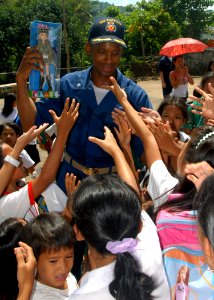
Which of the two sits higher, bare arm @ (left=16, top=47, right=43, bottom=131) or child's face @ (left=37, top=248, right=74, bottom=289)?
bare arm @ (left=16, top=47, right=43, bottom=131)

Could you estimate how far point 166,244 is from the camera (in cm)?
177

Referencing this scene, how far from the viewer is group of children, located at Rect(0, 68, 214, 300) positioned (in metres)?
1.60

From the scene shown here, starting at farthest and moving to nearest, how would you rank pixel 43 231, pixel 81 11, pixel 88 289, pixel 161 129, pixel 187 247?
pixel 81 11 → pixel 161 129 → pixel 43 231 → pixel 187 247 → pixel 88 289

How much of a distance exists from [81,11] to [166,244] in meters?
42.7

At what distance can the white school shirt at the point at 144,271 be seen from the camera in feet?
5.18

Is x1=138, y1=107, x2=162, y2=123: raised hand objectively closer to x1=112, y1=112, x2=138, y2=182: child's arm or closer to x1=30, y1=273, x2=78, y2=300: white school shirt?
x1=112, y1=112, x2=138, y2=182: child's arm

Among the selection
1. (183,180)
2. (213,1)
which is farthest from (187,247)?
(213,1)

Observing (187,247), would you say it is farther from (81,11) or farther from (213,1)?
(81,11)

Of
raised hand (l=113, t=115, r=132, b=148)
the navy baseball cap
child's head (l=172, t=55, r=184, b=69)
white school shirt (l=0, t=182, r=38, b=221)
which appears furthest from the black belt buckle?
child's head (l=172, t=55, r=184, b=69)

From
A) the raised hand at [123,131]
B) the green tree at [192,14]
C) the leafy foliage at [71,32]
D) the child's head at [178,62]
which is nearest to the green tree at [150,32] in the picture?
the leafy foliage at [71,32]

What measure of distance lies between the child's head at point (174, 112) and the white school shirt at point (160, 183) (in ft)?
5.14

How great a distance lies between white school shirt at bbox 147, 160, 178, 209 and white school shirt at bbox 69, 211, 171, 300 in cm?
35

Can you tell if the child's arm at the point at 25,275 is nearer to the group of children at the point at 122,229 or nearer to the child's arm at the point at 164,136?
the group of children at the point at 122,229

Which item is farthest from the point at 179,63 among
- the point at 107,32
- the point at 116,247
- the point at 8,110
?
the point at 116,247
